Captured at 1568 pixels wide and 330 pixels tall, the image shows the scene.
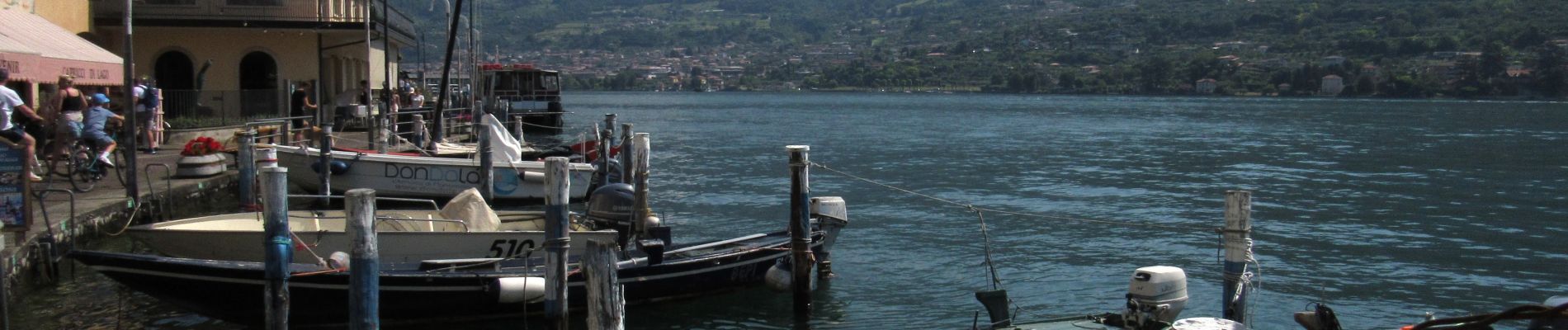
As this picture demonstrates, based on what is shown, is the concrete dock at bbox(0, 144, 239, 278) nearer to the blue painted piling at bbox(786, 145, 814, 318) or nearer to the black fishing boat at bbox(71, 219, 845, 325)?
the black fishing boat at bbox(71, 219, 845, 325)

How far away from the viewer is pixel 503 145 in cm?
2369

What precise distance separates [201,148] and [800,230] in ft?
41.1

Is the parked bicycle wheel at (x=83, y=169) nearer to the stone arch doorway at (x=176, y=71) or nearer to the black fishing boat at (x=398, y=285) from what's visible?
the black fishing boat at (x=398, y=285)

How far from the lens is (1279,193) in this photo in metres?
30.6

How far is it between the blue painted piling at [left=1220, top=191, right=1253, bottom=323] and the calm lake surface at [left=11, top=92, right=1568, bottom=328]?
779 millimetres

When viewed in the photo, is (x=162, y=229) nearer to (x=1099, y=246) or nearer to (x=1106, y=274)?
(x=1106, y=274)

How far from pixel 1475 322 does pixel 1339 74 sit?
150 meters

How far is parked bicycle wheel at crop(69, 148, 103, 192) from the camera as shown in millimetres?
17734

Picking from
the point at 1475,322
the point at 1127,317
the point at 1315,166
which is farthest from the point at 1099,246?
the point at 1315,166

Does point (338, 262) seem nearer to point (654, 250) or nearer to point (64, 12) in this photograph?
point (654, 250)

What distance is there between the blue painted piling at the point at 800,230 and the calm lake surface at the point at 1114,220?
0.41 metres

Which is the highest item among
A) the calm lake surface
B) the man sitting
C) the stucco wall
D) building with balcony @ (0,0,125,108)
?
the stucco wall

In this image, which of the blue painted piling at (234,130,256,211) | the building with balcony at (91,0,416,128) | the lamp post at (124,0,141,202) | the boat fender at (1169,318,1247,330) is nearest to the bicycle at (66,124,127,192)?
the lamp post at (124,0,141,202)

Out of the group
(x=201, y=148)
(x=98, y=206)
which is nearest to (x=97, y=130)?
(x=98, y=206)
